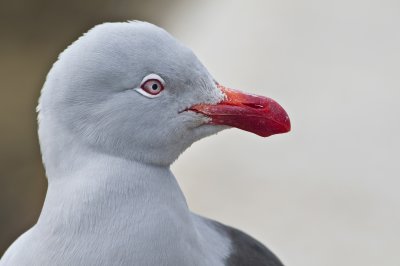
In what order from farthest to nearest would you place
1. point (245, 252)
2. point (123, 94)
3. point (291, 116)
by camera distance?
point (291, 116) < point (245, 252) < point (123, 94)

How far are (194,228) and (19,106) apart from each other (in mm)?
3227

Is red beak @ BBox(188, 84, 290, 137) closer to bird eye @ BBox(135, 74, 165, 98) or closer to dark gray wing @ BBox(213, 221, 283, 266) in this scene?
bird eye @ BBox(135, 74, 165, 98)

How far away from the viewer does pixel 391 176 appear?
14.6ft

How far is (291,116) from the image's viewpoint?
15.1 feet

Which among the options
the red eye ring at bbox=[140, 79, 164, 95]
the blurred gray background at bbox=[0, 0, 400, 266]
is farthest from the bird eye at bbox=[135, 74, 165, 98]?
the blurred gray background at bbox=[0, 0, 400, 266]

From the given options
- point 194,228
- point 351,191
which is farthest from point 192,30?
point 194,228

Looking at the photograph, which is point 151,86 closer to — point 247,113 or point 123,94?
point 123,94

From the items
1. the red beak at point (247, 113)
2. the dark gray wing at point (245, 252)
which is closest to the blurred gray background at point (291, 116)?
the dark gray wing at point (245, 252)

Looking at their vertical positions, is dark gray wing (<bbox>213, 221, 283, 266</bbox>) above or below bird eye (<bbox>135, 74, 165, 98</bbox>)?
below

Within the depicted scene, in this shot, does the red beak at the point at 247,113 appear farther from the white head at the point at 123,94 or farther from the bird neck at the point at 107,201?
the bird neck at the point at 107,201

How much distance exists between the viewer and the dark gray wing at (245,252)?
6.95 feet

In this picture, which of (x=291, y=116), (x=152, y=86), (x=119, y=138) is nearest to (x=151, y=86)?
(x=152, y=86)

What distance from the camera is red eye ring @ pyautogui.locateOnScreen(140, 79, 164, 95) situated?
1793 millimetres

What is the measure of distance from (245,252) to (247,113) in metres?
0.45
